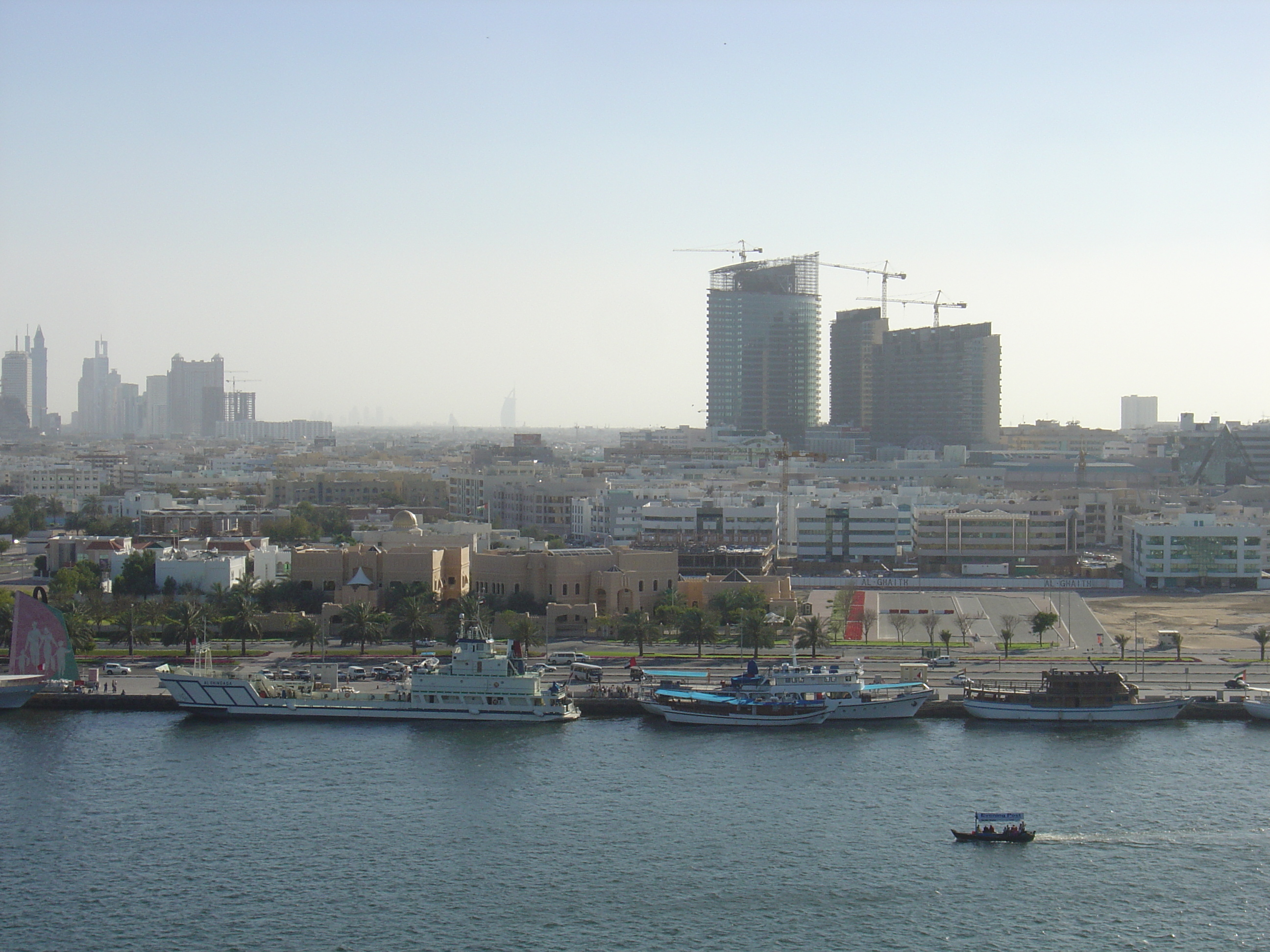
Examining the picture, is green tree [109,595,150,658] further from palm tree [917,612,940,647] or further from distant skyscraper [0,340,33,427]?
distant skyscraper [0,340,33,427]

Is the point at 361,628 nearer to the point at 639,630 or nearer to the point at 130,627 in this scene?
the point at 130,627

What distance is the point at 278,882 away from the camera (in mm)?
12938

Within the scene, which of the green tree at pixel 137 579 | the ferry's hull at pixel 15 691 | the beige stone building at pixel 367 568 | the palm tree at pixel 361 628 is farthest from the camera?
the green tree at pixel 137 579

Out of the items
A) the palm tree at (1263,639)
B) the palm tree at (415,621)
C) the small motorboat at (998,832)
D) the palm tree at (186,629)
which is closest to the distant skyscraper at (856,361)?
the palm tree at (1263,639)

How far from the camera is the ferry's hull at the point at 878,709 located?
19.2 meters

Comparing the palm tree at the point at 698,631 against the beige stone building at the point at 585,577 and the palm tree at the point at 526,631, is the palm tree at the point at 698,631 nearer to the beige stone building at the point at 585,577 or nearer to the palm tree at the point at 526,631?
the palm tree at the point at 526,631

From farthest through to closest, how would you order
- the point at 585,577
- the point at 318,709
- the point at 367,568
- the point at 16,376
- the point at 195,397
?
1. the point at 195,397
2. the point at 16,376
3. the point at 367,568
4. the point at 585,577
5. the point at 318,709

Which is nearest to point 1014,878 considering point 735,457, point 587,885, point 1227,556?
point 587,885

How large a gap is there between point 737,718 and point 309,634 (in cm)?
753

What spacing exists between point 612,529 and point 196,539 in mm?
13213

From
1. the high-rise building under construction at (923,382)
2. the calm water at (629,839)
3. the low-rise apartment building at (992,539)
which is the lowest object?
the calm water at (629,839)

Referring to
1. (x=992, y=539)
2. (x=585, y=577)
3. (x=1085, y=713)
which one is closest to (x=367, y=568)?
(x=585, y=577)

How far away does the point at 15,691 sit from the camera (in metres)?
19.8

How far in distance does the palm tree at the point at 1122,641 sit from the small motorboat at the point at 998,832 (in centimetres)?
928
